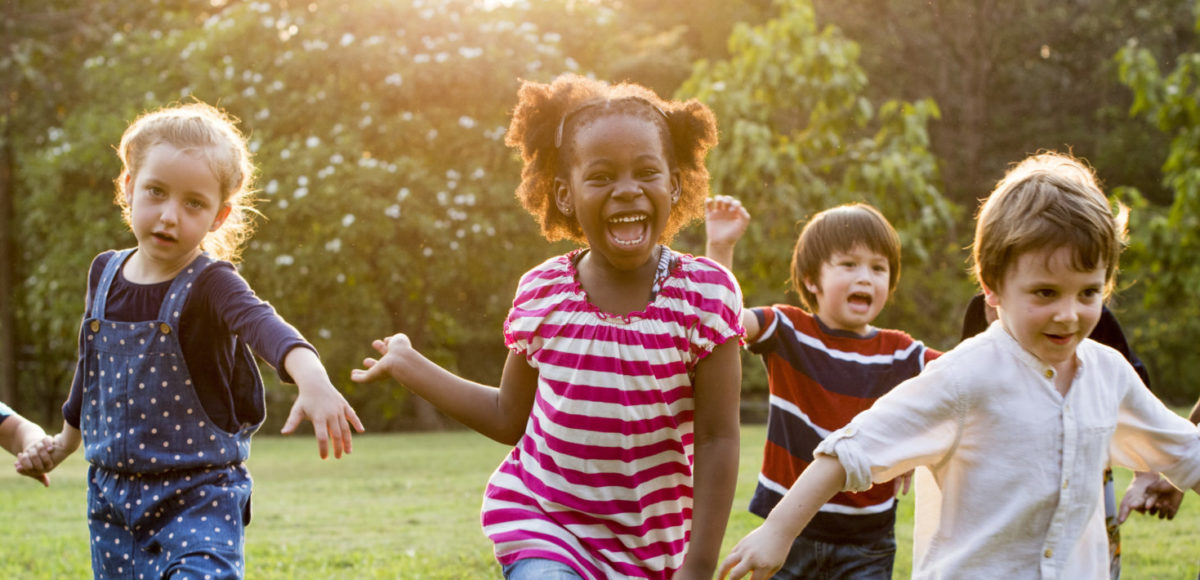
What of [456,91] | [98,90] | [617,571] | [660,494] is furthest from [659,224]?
[98,90]

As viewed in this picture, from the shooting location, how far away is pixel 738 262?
52.7 feet

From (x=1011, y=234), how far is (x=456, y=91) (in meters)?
12.8

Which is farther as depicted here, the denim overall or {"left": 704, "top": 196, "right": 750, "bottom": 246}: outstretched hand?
{"left": 704, "top": 196, "right": 750, "bottom": 246}: outstretched hand

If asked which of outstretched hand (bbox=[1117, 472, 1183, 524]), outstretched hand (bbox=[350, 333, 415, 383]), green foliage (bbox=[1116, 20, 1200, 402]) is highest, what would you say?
green foliage (bbox=[1116, 20, 1200, 402])

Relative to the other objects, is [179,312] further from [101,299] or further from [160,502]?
[160,502]

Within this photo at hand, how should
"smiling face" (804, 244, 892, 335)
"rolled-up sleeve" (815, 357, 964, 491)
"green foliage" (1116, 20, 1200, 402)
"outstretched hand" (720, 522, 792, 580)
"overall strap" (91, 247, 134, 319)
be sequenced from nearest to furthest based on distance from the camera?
"outstretched hand" (720, 522, 792, 580), "rolled-up sleeve" (815, 357, 964, 491), "overall strap" (91, 247, 134, 319), "smiling face" (804, 244, 892, 335), "green foliage" (1116, 20, 1200, 402)

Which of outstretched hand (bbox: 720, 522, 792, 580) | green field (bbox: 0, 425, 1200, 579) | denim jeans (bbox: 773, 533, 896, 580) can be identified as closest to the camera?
outstretched hand (bbox: 720, 522, 792, 580)

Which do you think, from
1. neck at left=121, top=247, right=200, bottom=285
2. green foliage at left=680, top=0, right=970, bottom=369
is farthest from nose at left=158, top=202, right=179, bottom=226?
green foliage at left=680, top=0, right=970, bottom=369

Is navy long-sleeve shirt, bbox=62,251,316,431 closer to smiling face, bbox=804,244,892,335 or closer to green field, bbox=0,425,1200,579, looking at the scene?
smiling face, bbox=804,244,892,335

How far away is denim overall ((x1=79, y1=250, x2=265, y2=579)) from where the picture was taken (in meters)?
3.07

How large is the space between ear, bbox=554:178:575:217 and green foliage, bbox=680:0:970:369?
11.2 metres

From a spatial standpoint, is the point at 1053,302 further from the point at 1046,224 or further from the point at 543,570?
the point at 543,570

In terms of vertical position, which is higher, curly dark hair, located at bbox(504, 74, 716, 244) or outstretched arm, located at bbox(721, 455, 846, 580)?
curly dark hair, located at bbox(504, 74, 716, 244)

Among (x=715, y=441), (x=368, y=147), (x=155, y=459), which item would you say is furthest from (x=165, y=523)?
(x=368, y=147)
